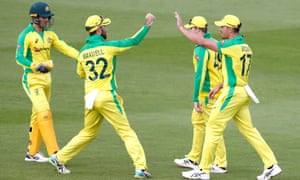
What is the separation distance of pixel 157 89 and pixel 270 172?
9.01 m

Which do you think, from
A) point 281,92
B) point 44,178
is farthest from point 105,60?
point 281,92

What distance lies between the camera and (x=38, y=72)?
15.7 m

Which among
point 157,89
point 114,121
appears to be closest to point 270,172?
point 114,121

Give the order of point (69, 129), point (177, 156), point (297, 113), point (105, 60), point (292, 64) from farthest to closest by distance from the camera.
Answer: point (292, 64), point (297, 113), point (69, 129), point (177, 156), point (105, 60)

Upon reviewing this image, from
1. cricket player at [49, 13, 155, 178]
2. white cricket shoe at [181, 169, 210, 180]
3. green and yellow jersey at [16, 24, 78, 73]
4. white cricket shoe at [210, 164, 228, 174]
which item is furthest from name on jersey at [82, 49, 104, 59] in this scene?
white cricket shoe at [210, 164, 228, 174]

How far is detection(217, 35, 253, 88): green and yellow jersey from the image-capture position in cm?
1412

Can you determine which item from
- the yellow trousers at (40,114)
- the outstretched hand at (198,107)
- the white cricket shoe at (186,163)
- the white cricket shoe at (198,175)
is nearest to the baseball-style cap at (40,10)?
the yellow trousers at (40,114)

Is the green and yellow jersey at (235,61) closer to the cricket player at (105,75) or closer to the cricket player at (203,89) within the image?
the cricket player at (203,89)

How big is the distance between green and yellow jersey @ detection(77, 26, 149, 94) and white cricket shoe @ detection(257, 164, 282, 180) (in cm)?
258

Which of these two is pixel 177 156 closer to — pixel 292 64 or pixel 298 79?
pixel 298 79

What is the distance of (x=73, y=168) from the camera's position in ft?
50.1

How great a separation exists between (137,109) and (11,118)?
2.87m

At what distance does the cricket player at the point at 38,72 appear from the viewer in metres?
15.5

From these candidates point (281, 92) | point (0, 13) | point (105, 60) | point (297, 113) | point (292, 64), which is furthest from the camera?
point (0, 13)
